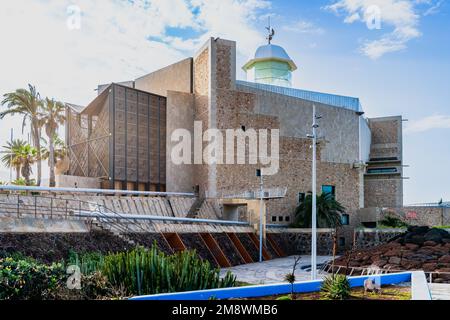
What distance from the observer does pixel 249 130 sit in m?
42.5

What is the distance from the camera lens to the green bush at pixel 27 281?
1243cm

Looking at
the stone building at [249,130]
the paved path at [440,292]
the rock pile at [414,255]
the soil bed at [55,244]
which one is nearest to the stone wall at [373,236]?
the stone building at [249,130]

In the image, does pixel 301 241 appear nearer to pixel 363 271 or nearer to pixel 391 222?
pixel 391 222

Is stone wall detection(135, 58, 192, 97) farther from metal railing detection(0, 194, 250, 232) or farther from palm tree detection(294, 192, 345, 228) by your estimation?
metal railing detection(0, 194, 250, 232)

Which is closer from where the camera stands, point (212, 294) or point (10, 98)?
point (212, 294)

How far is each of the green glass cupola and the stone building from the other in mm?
7039

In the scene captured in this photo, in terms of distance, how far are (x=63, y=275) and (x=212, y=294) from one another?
15.0 ft

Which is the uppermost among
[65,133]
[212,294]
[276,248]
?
[65,133]

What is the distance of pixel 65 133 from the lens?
48031mm

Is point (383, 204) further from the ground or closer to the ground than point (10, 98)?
closer to the ground

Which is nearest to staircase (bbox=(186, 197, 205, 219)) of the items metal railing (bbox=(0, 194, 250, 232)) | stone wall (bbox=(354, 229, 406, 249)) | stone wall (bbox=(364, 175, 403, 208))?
metal railing (bbox=(0, 194, 250, 232))

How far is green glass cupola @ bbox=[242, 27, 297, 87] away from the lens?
5553 centimetres
